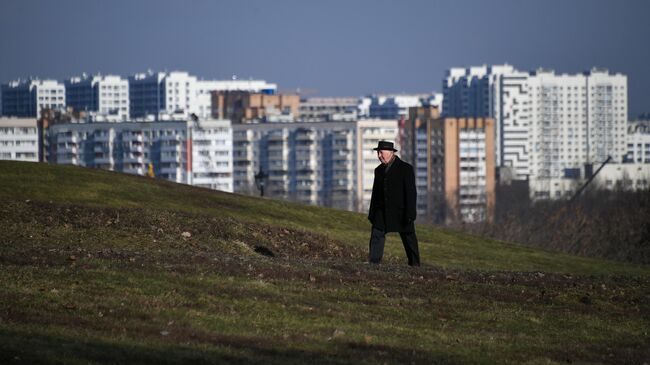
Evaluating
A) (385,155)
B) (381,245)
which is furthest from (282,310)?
A: (381,245)

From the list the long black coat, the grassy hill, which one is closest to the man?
the long black coat

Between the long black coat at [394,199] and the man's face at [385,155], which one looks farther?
the long black coat at [394,199]

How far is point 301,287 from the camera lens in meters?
23.6

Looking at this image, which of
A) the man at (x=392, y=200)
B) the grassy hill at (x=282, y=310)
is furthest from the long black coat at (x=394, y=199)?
the grassy hill at (x=282, y=310)

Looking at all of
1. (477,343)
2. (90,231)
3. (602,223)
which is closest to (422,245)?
(90,231)

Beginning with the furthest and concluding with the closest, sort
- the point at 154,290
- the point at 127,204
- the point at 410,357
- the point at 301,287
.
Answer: the point at 127,204 → the point at 301,287 → the point at 154,290 → the point at 410,357

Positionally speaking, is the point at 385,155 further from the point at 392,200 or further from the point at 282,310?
the point at 282,310

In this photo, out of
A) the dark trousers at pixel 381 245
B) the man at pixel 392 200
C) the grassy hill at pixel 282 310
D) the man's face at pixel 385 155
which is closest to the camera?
the grassy hill at pixel 282 310

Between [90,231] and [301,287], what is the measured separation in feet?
38.1

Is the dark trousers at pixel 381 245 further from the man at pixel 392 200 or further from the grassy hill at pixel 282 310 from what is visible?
the grassy hill at pixel 282 310

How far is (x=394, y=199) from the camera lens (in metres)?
28.0

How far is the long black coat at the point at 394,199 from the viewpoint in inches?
1099

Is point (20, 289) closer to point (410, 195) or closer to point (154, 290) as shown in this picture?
point (154, 290)

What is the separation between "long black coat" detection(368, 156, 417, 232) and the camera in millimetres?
27922
